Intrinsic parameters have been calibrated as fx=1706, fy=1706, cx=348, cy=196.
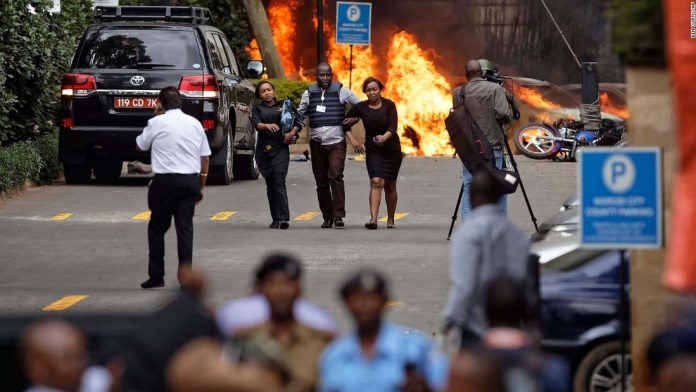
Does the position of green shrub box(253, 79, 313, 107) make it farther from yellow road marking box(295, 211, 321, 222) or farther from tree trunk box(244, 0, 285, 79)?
yellow road marking box(295, 211, 321, 222)

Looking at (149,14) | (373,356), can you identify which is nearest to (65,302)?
(373,356)

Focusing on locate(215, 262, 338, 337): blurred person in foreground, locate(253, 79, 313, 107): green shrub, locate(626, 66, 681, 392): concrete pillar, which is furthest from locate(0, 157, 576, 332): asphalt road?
locate(253, 79, 313, 107): green shrub

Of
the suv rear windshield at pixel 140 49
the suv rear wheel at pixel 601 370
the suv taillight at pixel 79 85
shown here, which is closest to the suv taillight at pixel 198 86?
the suv rear windshield at pixel 140 49

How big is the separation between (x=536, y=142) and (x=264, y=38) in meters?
7.48

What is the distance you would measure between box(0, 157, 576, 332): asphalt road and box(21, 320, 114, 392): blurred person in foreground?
3.76 meters

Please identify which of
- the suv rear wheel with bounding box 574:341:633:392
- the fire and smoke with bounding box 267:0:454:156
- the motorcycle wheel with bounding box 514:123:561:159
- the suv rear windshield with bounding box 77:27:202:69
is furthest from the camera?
the fire and smoke with bounding box 267:0:454:156

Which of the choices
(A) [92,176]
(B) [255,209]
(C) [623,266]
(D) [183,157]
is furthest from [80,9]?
(C) [623,266]

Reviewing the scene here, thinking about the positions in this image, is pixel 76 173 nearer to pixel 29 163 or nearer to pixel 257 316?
pixel 29 163

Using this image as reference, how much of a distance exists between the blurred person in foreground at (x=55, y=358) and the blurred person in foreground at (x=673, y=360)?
210 cm

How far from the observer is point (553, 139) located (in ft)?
93.8

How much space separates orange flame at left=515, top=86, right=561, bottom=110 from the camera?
33000mm

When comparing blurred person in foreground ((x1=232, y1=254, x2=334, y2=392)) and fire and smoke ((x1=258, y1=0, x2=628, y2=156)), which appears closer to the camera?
blurred person in foreground ((x1=232, y1=254, x2=334, y2=392))

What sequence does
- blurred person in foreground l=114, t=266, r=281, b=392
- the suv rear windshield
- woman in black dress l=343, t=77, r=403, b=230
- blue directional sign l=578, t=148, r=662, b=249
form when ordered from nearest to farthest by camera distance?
blurred person in foreground l=114, t=266, r=281, b=392, blue directional sign l=578, t=148, r=662, b=249, woman in black dress l=343, t=77, r=403, b=230, the suv rear windshield

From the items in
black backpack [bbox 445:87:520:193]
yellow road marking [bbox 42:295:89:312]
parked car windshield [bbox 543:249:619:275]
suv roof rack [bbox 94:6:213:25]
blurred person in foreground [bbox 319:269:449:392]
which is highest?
suv roof rack [bbox 94:6:213:25]
